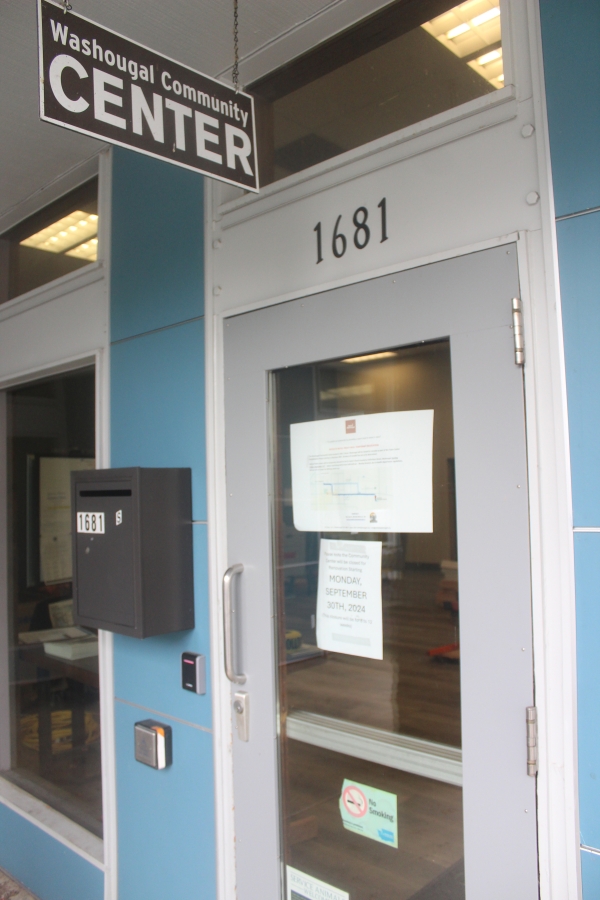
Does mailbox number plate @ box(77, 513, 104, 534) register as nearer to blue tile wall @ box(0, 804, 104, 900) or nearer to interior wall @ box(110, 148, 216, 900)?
interior wall @ box(110, 148, 216, 900)

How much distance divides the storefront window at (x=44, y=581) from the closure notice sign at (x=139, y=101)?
177cm

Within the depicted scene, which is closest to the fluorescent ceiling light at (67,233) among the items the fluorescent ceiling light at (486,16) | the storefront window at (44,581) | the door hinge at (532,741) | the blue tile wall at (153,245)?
the blue tile wall at (153,245)

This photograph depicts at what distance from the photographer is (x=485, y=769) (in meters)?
1.51

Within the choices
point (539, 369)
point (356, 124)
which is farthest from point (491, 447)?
point (356, 124)

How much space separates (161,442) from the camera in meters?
2.38

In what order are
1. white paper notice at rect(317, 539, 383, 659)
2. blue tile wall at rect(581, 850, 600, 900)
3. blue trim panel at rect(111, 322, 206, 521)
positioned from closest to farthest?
blue tile wall at rect(581, 850, 600, 900)
white paper notice at rect(317, 539, 383, 659)
blue trim panel at rect(111, 322, 206, 521)

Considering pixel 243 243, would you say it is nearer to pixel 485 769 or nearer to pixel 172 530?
pixel 172 530

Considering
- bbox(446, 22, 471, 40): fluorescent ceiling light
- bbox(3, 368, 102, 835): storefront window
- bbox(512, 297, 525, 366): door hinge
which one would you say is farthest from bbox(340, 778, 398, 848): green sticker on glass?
bbox(446, 22, 471, 40): fluorescent ceiling light

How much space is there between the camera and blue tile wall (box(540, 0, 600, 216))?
1415 millimetres

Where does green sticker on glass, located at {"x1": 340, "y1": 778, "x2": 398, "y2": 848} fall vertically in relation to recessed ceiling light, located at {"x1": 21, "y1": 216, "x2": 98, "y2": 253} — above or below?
below

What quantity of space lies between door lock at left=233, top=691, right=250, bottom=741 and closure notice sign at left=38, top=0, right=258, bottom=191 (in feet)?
4.67

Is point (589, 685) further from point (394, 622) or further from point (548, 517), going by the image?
point (394, 622)

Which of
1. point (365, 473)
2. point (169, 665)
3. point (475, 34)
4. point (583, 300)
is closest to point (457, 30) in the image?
point (475, 34)

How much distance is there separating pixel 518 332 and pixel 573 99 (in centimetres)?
49
